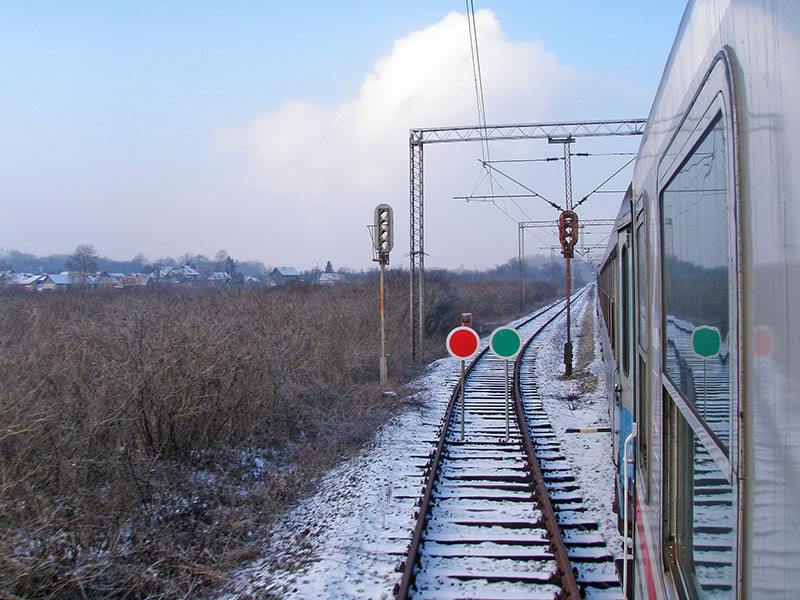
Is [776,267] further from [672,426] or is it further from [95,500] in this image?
[95,500]

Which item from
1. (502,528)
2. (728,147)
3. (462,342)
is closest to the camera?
(728,147)

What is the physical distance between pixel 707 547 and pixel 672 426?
597 millimetres

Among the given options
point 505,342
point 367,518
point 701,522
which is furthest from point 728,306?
point 505,342

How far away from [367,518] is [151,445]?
297 centimetres

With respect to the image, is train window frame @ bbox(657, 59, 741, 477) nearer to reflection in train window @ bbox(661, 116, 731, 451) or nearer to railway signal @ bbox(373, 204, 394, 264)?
reflection in train window @ bbox(661, 116, 731, 451)

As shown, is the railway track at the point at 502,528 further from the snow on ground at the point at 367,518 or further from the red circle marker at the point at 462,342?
the red circle marker at the point at 462,342

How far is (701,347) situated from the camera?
1.62m

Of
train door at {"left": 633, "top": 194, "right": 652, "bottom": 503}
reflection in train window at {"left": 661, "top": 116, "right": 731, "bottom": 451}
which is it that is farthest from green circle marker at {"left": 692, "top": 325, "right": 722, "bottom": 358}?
train door at {"left": 633, "top": 194, "right": 652, "bottom": 503}

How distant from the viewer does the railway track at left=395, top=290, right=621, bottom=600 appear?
4.69 m

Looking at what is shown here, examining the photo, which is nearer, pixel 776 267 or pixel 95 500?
pixel 776 267

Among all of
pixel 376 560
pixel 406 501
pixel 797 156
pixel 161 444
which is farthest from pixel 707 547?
pixel 161 444

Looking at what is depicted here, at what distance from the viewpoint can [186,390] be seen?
25.2 feet

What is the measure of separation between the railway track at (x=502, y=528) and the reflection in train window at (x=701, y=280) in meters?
3.18

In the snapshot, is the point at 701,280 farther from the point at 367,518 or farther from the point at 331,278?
the point at 331,278
